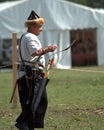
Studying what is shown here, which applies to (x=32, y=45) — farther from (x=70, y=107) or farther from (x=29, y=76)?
(x=70, y=107)

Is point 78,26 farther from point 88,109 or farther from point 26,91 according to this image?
point 26,91

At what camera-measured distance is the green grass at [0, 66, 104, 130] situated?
9.65 meters

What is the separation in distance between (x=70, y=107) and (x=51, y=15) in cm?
1636

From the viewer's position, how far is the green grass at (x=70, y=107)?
965 cm

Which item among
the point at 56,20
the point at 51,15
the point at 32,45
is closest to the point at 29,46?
the point at 32,45

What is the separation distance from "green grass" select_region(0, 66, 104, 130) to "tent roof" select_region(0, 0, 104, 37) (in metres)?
8.56

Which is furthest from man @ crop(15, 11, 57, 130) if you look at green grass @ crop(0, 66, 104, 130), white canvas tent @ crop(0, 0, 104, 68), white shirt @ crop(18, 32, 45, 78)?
white canvas tent @ crop(0, 0, 104, 68)

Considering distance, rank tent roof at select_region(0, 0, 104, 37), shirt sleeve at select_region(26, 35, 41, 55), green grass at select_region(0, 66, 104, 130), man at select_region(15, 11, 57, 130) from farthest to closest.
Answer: tent roof at select_region(0, 0, 104, 37) → green grass at select_region(0, 66, 104, 130) → man at select_region(15, 11, 57, 130) → shirt sleeve at select_region(26, 35, 41, 55)

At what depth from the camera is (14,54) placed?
1207 centimetres

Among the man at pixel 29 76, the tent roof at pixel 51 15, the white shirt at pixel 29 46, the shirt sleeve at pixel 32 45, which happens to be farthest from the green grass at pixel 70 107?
the tent roof at pixel 51 15

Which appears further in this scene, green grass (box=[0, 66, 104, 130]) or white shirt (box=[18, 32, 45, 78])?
green grass (box=[0, 66, 104, 130])

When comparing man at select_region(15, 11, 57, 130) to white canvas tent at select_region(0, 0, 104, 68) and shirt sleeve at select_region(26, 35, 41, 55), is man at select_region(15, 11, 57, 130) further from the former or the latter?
white canvas tent at select_region(0, 0, 104, 68)

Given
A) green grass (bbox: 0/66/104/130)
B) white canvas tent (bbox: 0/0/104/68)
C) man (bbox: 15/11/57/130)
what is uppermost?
white canvas tent (bbox: 0/0/104/68)

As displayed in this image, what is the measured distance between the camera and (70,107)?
11977 millimetres
